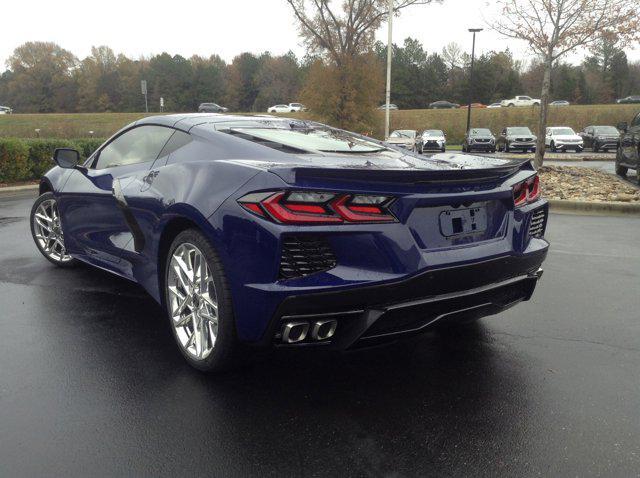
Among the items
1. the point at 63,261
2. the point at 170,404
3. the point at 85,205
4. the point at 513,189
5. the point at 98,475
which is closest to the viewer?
the point at 98,475

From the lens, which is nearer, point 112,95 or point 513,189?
point 513,189

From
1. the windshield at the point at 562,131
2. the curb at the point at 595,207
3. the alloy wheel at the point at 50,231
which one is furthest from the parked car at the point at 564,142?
the alloy wheel at the point at 50,231

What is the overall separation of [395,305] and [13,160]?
13.8 meters

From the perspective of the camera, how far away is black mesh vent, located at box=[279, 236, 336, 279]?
8.77ft

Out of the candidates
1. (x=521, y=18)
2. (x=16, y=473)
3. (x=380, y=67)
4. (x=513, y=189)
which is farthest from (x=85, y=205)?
(x=380, y=67)

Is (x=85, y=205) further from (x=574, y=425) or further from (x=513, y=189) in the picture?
(x=574, y=425)

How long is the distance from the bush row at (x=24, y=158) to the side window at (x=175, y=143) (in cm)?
1193

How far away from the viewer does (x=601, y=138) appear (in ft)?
112

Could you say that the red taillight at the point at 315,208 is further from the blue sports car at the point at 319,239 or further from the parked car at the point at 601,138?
the parked car at the point at 601,138

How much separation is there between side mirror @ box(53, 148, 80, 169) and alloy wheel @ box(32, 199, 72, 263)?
0.67m

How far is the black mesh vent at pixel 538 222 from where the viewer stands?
3533 mm

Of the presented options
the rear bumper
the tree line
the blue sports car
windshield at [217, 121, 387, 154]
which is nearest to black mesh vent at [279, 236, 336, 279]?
the blue sports car

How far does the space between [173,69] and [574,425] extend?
108232mm

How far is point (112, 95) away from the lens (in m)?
105
